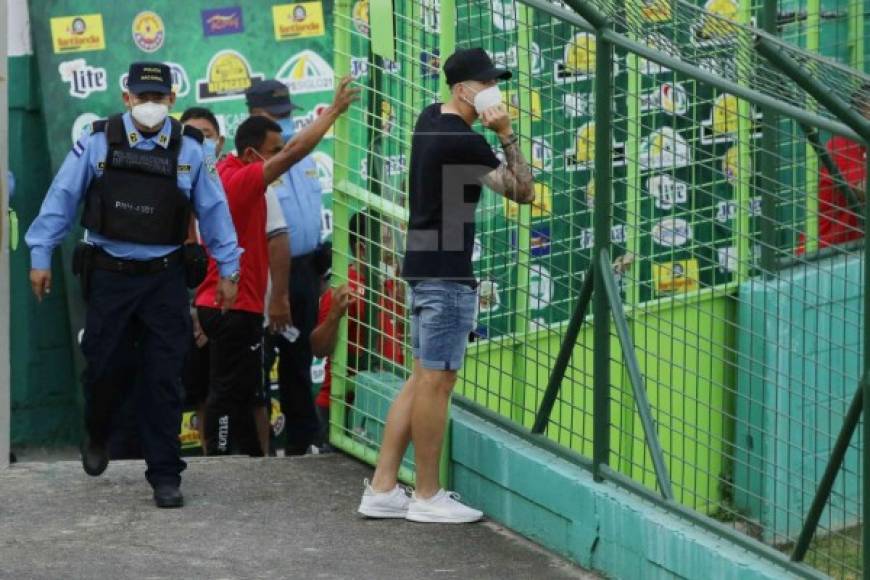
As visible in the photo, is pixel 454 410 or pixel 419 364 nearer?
pixel 419 364

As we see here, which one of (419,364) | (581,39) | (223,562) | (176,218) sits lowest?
(223,562)

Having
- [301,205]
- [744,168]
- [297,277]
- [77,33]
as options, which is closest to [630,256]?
[744,168]

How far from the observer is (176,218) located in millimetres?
7453

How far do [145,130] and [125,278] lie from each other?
59 centimetres

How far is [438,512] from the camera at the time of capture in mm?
7395

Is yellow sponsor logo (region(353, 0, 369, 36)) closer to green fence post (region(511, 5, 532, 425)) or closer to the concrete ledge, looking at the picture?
green fence post (region(511, 5, 532, 425))

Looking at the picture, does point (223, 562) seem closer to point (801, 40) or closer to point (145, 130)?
point (145, 130)

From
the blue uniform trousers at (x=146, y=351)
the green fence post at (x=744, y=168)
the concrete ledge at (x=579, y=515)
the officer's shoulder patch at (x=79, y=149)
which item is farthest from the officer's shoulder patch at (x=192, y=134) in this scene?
the green fence post at (x=744, y=168)

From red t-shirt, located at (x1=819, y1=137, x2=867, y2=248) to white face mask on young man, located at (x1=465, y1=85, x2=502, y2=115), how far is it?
4.36 ft

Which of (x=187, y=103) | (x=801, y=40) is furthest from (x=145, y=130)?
(x=801, y=40)

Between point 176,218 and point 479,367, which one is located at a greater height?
point 176,218

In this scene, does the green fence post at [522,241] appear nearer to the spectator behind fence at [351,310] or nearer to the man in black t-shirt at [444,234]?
the man in black t-shirt at [444,234]

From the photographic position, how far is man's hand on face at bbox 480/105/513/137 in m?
6.92

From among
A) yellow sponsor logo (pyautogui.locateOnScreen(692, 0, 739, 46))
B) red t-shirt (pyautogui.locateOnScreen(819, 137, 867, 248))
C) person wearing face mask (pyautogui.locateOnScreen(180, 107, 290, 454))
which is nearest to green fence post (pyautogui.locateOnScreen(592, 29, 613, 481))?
yellow sponsor logo (pyautogui.locateOnScreen(692, 0, 739, 46))
